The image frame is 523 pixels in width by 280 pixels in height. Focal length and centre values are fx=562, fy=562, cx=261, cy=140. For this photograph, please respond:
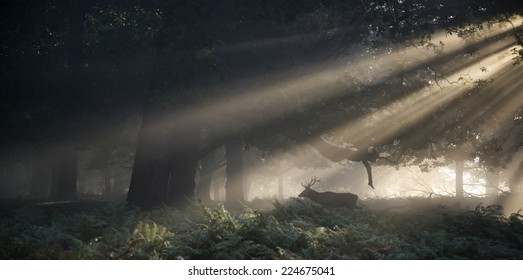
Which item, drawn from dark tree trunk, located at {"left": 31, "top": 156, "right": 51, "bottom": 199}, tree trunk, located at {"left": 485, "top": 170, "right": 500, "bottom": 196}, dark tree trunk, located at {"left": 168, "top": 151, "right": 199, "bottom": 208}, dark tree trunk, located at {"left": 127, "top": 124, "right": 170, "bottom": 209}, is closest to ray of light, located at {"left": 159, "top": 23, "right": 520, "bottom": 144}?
dark tree trunk, located at {"left": 127, "top": 124, "right": 170, "bottom": 209}

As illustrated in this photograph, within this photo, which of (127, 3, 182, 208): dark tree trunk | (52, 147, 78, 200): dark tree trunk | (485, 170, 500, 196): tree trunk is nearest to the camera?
(127, 3, 182, 208): dark tree trunk

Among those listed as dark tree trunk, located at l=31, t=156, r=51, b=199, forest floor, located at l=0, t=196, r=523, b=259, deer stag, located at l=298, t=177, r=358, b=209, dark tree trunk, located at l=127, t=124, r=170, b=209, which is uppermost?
dark tree trunk, located at l=31, t=156, r=51, b=199

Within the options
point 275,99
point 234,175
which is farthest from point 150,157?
point 234,175

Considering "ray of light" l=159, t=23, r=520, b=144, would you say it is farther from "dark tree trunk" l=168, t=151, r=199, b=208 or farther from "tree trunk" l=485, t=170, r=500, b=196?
"tree trunk" l=485, t=170, r=500, b=196

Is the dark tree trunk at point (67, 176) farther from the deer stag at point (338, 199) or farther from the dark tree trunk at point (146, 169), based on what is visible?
the deer stag at point (338, 199)

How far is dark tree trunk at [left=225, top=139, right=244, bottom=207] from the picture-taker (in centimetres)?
3562

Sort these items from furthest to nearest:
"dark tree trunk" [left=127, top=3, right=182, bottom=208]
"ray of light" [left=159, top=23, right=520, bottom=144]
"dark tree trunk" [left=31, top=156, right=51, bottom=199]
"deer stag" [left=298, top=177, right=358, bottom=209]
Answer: "dark tree trunk" [left=31, top=156, right=51, bottom=199] < "ray of light" [left=159, top=23, right=520, bottom=144] < "dark tree trunk" [left=127, top=3, right=182, bottom=208] < "deer stag" [left=298, top=177, right=358, bottom=209]

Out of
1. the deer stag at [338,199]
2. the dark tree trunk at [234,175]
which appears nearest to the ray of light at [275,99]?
the deer stag at [338,199]

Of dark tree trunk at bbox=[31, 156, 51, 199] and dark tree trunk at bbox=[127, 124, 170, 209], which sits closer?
dark tree trunk at bbox=[127, 124, 170, 209]

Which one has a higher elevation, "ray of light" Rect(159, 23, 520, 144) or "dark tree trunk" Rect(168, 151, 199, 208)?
"ray of light" Rect(159, 23, 520, 144)

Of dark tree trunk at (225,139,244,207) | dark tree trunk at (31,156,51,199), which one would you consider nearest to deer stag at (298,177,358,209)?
dark tree trunk at (225,139,244,207)

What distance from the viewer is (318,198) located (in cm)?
2334

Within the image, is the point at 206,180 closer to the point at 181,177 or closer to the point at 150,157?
the point at 181,177

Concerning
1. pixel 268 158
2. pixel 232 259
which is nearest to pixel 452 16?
pixel 232 259
